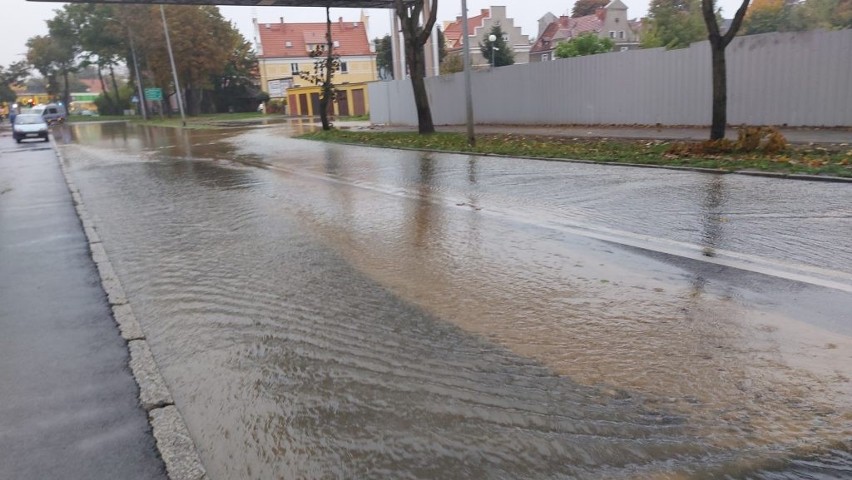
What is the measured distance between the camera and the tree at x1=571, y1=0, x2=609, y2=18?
89.0m

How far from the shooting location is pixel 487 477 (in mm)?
2990

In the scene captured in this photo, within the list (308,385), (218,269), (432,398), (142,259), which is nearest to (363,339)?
(308,385)

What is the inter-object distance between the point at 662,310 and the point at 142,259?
572 centimetres

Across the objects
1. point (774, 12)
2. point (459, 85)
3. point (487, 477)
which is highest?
point (774, 12)

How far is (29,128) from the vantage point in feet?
118

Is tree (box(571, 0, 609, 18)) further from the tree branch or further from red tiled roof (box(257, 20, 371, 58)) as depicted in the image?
the tree branch

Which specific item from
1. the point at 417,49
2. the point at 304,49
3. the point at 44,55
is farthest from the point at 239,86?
the point at 417,49

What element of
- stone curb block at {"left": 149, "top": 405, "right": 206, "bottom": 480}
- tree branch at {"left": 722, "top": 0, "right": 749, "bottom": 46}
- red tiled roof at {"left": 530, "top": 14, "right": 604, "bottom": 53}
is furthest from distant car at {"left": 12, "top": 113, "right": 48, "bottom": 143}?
red tiled roof at {"left": 530, "top": 14, "right": 604, "bottom": 53}

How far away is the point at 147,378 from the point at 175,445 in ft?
3.28

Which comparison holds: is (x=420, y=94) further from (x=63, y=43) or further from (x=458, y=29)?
(x=458, y=29)

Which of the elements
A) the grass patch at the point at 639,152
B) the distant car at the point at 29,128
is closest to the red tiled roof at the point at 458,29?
the distant car at the point at 29,128

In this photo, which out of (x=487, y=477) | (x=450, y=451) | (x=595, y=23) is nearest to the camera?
(x=487, y=477)

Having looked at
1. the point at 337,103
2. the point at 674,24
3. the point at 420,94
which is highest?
the point at 674,24

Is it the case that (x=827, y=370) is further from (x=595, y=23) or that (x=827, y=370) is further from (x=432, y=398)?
(x=595, y=23)
